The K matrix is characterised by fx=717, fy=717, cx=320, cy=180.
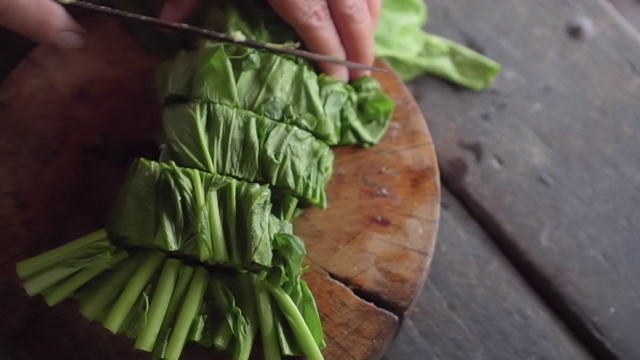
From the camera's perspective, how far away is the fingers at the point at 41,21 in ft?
4.33

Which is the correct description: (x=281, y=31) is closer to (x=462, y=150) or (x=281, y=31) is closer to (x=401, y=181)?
(x=401, y=181)

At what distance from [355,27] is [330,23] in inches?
2.0

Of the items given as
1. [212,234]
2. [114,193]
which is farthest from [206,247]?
[114,193]

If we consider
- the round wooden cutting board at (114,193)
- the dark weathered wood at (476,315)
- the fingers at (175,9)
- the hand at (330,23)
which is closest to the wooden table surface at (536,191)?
the dark weathered wood at (476,315)

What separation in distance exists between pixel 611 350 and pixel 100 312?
101 cm

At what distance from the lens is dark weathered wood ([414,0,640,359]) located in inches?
60.2

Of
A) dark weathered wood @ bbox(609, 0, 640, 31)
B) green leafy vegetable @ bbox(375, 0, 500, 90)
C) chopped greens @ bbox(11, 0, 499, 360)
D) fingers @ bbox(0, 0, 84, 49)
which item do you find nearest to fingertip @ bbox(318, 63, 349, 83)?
chopped greens @ bbox(11, 0, 499, 360)

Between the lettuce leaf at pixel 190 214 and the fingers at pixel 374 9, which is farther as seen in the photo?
the fingers at pixel 374 9

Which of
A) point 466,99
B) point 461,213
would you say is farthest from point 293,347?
point 466,99

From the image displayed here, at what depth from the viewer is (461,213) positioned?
63.2 inches

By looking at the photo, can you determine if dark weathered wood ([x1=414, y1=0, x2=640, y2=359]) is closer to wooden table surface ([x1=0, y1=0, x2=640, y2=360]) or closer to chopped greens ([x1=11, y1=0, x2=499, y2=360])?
wooden table surface ([x1=0, y1=0, x2=640, y2=360])

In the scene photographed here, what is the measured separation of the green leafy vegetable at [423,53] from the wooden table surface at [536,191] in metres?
0.03

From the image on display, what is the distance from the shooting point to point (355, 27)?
56.7 inches

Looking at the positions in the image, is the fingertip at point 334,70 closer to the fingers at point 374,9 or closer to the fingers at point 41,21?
the fingers at point 374,9
